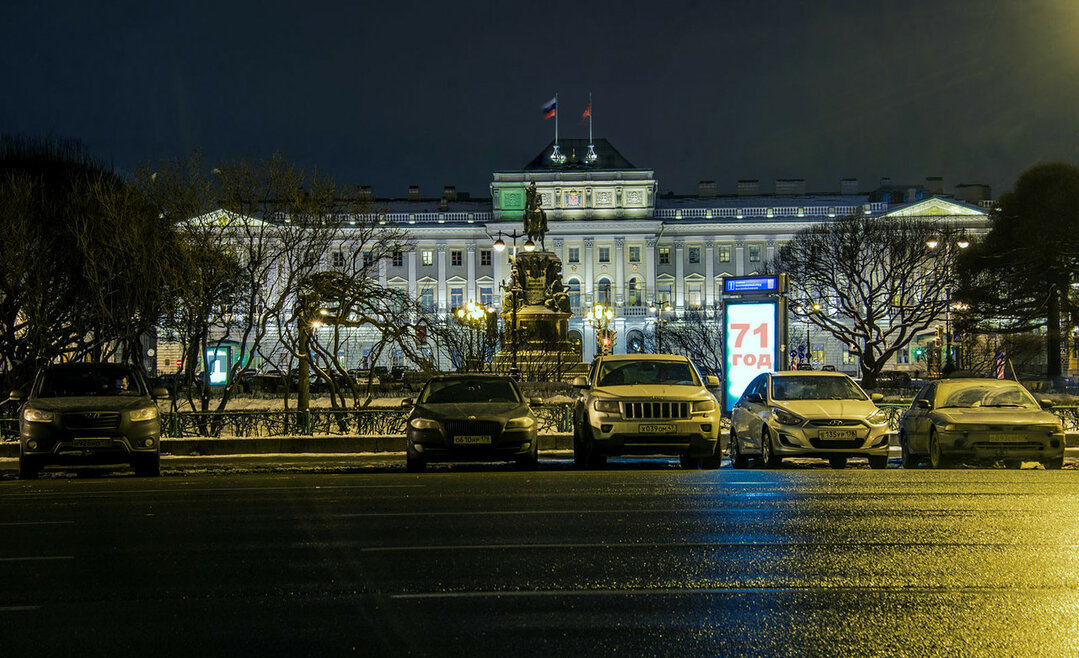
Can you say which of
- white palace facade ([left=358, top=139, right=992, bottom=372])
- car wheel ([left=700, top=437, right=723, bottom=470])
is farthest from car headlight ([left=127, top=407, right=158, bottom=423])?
white palace facade ([left=358, top=139, right=992, bottom=372])

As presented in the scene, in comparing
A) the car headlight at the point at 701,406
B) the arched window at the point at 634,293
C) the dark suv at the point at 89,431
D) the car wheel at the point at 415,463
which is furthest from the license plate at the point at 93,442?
the arched window at the point at 634,293

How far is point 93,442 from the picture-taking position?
1875 centimetres

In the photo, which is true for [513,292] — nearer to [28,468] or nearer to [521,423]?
[521,423]

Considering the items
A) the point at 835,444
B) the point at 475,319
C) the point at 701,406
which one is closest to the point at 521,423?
the point at 701,406

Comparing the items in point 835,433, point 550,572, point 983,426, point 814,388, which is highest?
point 814,388

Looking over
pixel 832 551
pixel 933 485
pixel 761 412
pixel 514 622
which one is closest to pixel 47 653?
pixel 514 622

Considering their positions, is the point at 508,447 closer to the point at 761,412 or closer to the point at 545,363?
the point at 761,412

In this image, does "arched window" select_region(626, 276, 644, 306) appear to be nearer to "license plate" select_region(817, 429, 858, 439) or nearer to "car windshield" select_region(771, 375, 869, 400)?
"car windshield" select_region(771, 375, 869, 400)

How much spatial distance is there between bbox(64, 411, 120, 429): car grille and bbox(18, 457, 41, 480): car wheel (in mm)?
853

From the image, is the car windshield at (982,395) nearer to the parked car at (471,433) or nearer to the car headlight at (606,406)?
the car headlight at (606,406)

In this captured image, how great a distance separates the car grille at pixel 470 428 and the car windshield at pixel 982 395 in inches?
292

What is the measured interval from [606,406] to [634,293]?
103 meters

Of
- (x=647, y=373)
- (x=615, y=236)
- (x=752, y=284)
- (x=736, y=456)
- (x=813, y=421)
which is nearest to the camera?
(x=813, y=421)

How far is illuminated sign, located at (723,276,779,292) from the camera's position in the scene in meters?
29.0
